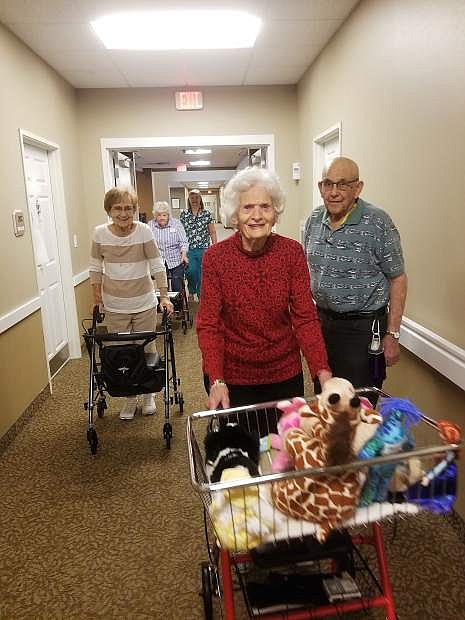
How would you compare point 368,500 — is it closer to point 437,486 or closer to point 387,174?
point 437,486

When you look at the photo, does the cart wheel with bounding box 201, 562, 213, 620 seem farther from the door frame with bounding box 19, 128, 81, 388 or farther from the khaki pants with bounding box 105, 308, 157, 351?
the door frame with bounding box 19, 128, 81, 388

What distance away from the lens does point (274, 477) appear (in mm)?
903

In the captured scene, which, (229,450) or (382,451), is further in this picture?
(229,450)

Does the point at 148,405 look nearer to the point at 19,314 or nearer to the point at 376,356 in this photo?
the point at 19,314

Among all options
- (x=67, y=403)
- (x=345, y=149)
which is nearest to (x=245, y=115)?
(x=345, y=149)

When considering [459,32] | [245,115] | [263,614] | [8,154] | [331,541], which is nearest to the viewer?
[331,541]

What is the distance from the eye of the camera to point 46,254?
13.9 ft

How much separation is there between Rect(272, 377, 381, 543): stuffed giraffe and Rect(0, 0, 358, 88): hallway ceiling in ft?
10.1

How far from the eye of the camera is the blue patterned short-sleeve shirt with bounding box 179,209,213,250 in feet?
20.9

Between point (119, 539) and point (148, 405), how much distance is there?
1379 mm

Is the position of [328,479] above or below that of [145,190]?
below

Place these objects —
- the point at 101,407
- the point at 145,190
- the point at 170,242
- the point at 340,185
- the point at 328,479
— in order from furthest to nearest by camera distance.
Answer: the point at 145,190
the point at 170,242
the point at 101,407
the point at 340,185
the point at 328,479

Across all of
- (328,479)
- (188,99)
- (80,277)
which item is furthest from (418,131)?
(80,277)

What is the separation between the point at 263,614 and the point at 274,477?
630mm
